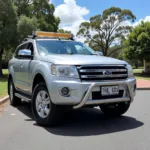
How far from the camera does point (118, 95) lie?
6242mm

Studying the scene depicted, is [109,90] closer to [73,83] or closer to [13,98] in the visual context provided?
[73,83]

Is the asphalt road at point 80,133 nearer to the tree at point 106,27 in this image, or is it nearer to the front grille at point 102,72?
the front grille at point 102,72

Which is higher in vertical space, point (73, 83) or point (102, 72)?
point (102, 72)

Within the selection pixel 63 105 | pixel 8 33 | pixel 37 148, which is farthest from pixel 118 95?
pixel 8 33

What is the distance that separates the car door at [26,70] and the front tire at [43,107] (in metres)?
0.83

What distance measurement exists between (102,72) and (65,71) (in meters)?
0.77

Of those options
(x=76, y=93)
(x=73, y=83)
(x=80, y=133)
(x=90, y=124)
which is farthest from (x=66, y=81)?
(x=90, y=124)

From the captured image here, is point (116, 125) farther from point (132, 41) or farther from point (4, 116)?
point (132, 41)

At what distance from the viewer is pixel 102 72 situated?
19.9 ft

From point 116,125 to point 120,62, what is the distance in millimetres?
1385

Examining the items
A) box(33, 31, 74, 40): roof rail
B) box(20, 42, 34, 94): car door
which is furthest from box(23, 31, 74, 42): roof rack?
box(20, 42, 34, 94): car door

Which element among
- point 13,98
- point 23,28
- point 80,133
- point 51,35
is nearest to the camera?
point 80,133

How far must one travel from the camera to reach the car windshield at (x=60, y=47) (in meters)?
7.34

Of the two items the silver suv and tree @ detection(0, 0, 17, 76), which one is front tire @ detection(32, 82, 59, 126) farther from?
tree @ detection(0, 0, 17, 76)
